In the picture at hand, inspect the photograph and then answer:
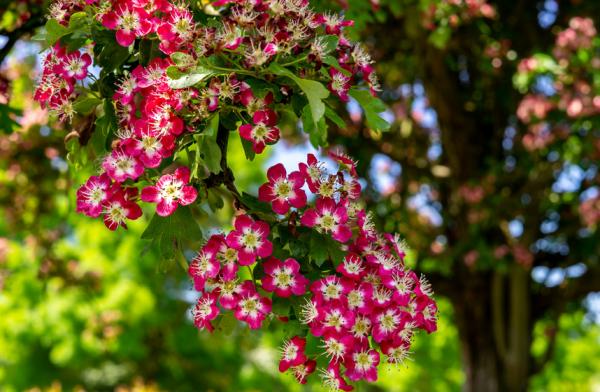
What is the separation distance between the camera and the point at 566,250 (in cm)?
738

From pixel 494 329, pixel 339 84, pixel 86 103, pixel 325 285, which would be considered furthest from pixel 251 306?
pixel 494 329

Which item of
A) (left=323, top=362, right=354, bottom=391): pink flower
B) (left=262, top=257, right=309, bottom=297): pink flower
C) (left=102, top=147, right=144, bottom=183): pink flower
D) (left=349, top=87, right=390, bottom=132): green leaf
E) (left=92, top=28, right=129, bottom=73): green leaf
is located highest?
(left=92, top=28, right=129, bottom=73): green leaf

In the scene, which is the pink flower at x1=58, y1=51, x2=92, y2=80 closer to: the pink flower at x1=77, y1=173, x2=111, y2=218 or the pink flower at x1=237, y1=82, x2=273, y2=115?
the pink flower at x1=77, y1=173, x2=111, y2=218

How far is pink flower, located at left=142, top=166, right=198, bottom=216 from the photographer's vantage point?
1730 mm

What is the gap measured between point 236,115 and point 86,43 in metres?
0.56

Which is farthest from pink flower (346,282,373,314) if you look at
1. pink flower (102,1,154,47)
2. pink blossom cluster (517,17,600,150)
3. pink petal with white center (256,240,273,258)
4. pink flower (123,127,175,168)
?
pink blossom cluster (517,17,600,150)

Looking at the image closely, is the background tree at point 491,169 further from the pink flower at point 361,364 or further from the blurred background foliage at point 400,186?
the pink flower at point 361,364

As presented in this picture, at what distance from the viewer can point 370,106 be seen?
192 cm

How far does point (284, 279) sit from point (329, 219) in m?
0.18

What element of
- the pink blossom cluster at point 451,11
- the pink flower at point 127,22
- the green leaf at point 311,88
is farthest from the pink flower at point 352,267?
the pink blossom cluster at point 451,11

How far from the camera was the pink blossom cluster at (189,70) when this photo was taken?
1724mm

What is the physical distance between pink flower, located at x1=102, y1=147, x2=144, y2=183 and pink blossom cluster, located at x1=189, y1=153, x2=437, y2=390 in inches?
9.5

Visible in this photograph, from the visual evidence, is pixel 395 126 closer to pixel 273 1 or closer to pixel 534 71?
pixel 534 71

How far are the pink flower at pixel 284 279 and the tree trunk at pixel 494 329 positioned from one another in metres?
5.90
